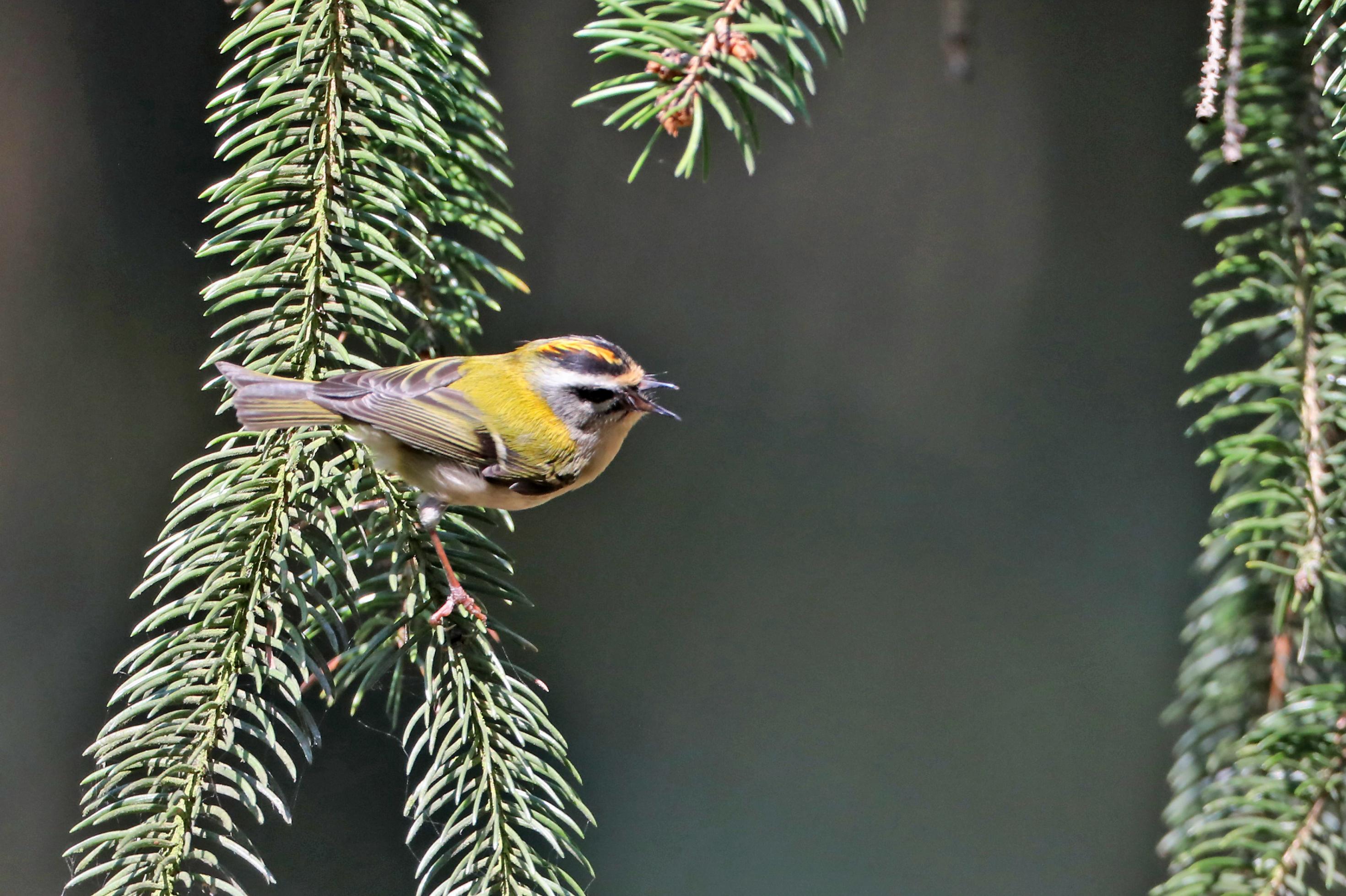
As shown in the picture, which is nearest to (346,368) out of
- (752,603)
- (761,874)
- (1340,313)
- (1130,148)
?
(1340,313)

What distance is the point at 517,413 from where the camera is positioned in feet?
2.95

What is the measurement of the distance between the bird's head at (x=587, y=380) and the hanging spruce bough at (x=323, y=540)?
0.19m

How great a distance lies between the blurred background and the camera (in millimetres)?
1277

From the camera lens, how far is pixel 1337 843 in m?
0.51

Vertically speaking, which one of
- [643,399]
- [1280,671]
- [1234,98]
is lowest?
[1280,671]

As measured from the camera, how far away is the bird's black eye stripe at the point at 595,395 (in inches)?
35.4

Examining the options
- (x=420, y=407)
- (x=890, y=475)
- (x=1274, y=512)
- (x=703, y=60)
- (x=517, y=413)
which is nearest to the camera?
(x=703, y=60)

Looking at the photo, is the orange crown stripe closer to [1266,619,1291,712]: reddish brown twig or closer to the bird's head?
the bird's head

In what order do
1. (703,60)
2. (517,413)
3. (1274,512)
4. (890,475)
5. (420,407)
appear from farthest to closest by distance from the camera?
(890,475) < (517,413) < (420,407) < (1274,512) < (703,60)

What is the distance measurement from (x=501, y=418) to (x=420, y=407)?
104 mm

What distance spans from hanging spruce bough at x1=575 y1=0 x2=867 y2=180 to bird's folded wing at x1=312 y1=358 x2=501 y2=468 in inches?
9.5

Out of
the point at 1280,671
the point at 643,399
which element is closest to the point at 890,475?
the point at 643,399

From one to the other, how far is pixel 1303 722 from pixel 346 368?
0.60 m

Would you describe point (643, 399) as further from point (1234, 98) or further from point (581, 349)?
point (1234, 98)
